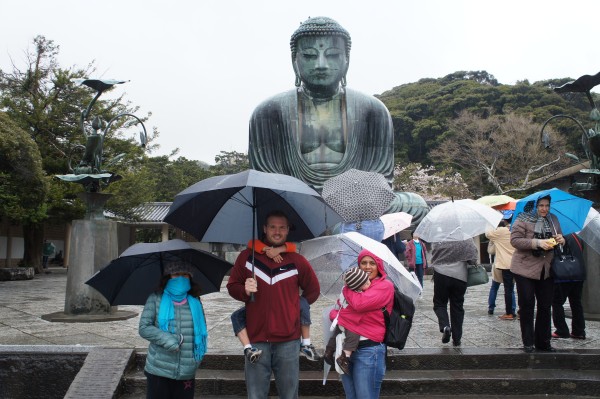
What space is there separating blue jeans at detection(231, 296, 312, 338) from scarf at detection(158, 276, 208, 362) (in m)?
0.19

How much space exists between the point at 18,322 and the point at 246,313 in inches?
203

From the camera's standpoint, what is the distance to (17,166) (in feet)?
46.2

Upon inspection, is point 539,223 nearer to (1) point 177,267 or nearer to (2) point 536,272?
(2) point 536,272

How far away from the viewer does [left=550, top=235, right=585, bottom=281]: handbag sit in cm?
538

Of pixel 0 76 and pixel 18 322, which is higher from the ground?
pixel 0 76

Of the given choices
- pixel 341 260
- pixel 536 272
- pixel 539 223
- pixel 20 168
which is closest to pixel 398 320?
pixel 341 260

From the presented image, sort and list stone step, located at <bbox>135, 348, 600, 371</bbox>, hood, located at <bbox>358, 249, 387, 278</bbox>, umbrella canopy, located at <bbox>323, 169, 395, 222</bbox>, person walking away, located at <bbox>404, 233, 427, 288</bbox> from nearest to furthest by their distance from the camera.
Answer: hood, located at <bbox>358, 249, 387, 278</bbox>, umbrella canopy, located at <bbox>323, 169, 395, 222</bbox>, stone step, located at <bbox>135, 348, 600, 371</bbox>, person walking away, located at <bbox>404, 233, 427, 288</bbox>

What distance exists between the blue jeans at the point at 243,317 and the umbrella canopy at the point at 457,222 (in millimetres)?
2037

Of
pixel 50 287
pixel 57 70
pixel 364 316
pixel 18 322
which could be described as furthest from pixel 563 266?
pixel 57 70

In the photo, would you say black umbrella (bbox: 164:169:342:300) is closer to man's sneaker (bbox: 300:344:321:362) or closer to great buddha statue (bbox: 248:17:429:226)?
man's sneaker (bbox: 300:344:321:362)

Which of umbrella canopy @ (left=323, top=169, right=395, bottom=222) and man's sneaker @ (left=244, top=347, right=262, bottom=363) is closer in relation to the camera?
man's sneaker @ (left=244, top=347, right=262, bottom=363)

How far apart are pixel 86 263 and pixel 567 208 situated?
5981 mm

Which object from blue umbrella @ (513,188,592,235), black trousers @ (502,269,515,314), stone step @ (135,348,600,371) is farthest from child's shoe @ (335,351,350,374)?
black trousers @ (502,269,515,314)

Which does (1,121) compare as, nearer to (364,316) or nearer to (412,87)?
(364,316)
